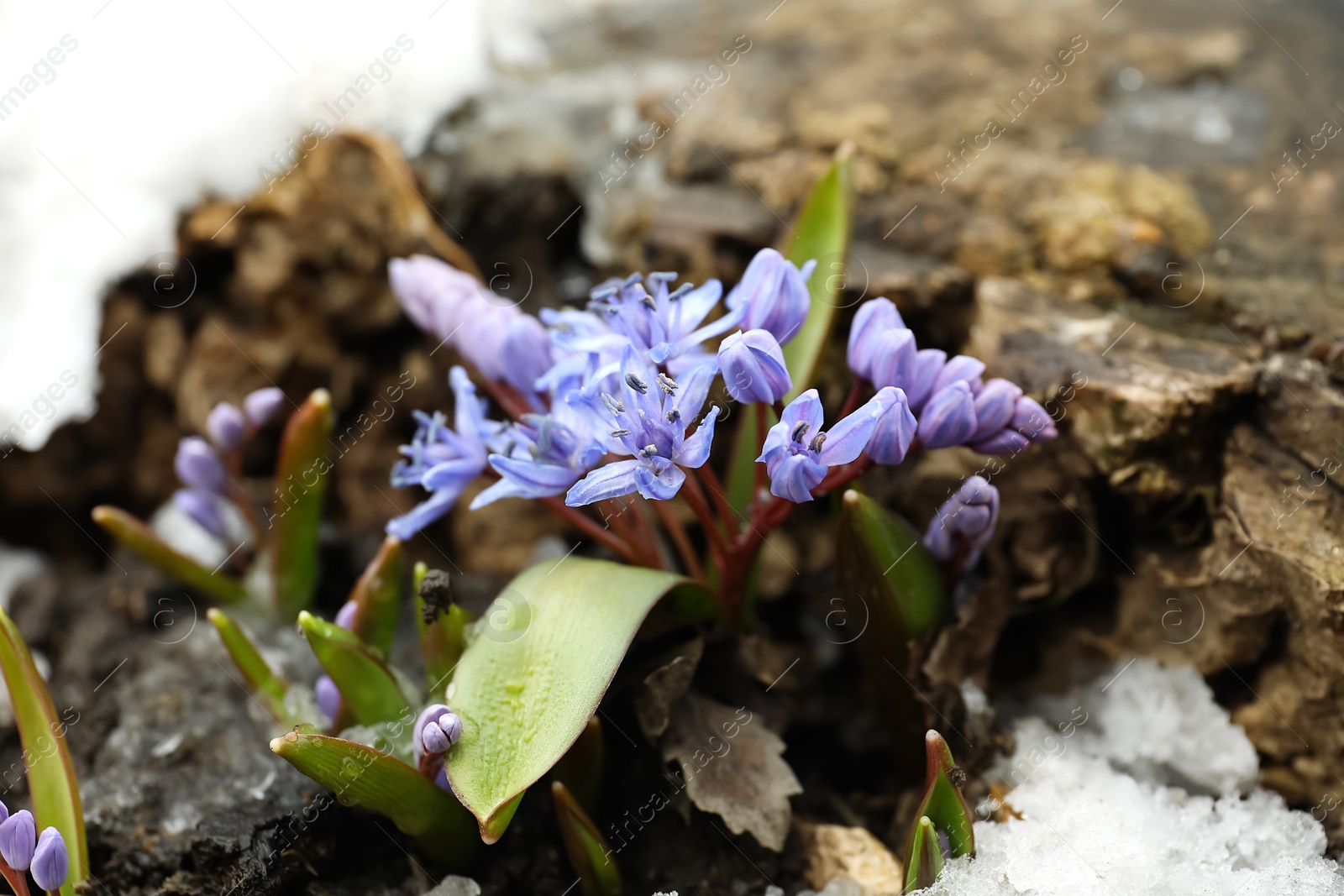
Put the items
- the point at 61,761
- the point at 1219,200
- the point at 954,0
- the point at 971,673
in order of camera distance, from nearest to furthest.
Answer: the point at 61,761 < the point at 971,673 < the point at 1219,200 < the point at 954,0

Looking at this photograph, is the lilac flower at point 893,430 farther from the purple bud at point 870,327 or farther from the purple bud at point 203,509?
the purple bud at point 203,509

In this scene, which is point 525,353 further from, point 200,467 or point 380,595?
point 200,467

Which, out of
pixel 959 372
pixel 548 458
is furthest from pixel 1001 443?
pixel 548 458

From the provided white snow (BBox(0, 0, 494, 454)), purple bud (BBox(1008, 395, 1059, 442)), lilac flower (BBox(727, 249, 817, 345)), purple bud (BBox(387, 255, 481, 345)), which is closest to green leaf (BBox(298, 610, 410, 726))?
purple bud (BBox(387, 255, 481, 345))

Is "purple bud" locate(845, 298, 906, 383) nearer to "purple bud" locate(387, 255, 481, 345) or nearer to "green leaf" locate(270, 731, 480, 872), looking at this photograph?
"purple bud" locate(387, 255, 481, 345)

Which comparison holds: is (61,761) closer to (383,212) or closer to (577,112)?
(383,212)

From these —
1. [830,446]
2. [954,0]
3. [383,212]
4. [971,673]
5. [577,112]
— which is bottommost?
[971,673]

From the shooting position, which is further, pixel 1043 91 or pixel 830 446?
pixel 1043 91

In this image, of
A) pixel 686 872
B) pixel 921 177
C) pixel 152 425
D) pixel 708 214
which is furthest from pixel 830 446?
pixel 152 425
